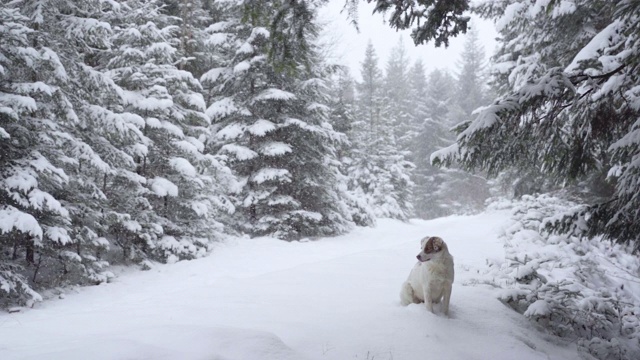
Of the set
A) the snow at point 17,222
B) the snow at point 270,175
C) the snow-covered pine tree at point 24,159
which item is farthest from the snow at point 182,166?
the snow at point 17,222

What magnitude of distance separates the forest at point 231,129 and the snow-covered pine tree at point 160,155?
6 centimetres

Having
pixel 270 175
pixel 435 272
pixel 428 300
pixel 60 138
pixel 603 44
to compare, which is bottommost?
pixel 428 300

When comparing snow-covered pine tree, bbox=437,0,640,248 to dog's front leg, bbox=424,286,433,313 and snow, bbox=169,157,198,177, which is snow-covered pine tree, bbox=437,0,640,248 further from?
snow, bbox=169,157,198,177

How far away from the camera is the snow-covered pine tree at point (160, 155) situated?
981 cm

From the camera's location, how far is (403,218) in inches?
1003

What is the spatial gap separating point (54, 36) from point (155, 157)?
389cm

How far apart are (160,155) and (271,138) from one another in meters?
4.44

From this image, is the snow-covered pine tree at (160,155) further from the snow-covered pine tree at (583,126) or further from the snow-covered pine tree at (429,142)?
the snow-covered pine tree at (429,142)

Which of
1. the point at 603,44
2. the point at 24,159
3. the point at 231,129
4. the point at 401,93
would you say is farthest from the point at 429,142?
the point at 24,159

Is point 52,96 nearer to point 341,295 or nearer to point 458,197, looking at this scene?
point 341,295

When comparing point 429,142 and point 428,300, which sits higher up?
point 429,142

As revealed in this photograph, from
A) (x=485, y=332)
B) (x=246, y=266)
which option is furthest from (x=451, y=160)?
(x=246, y=266)

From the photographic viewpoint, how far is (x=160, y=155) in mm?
10578

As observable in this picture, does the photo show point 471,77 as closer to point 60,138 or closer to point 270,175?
point 270,175
